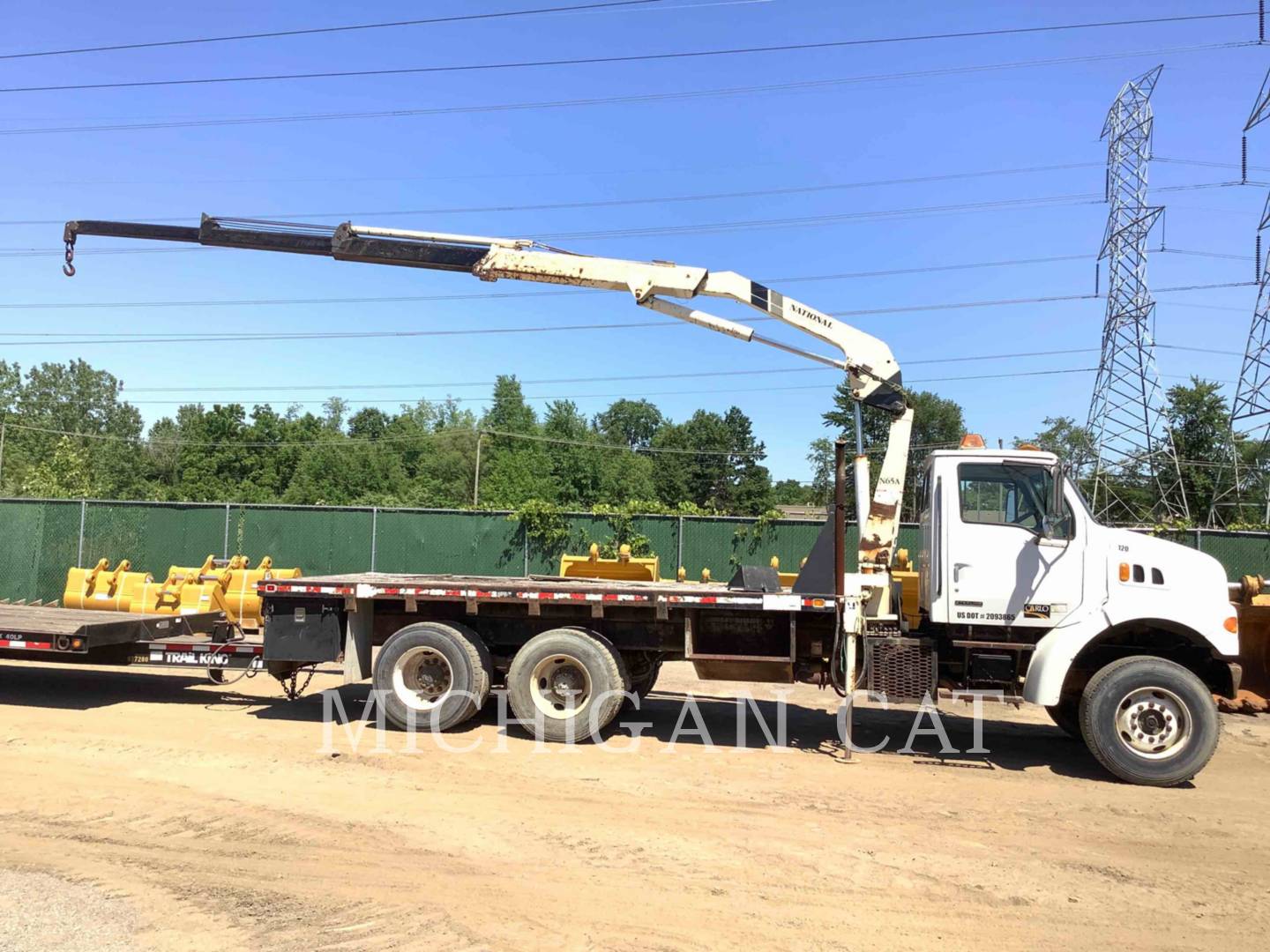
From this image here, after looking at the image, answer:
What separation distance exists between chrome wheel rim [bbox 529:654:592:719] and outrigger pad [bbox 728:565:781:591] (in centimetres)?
180

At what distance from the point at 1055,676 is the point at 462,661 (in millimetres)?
5466

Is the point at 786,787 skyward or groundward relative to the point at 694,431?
groundward

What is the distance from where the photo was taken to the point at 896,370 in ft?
29.0

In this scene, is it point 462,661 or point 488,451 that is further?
point 488,451

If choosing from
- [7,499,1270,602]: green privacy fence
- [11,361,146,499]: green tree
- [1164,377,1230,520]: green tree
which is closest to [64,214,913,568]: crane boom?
[7,499,1270,602]: green privacy fence

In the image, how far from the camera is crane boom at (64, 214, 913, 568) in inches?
335

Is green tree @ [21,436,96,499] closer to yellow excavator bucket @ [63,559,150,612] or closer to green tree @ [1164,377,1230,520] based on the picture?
yellow excavator bucket @ [63,559,150,612]

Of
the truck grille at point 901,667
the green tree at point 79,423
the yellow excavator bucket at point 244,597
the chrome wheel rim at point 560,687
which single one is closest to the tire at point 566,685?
the chrome wheel rim at point 560,687

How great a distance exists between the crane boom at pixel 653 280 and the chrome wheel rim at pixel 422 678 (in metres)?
4.13

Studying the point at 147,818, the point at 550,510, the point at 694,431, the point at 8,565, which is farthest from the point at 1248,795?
the point at 694,431

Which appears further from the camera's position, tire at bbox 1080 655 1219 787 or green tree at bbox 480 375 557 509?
green tree at bbox 480 375 557 509

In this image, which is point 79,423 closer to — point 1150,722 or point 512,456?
point 512,456

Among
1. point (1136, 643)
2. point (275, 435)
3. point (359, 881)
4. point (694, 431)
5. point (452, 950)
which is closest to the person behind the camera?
point (452, 950)

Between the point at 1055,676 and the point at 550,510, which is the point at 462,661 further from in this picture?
the point at 550,510
